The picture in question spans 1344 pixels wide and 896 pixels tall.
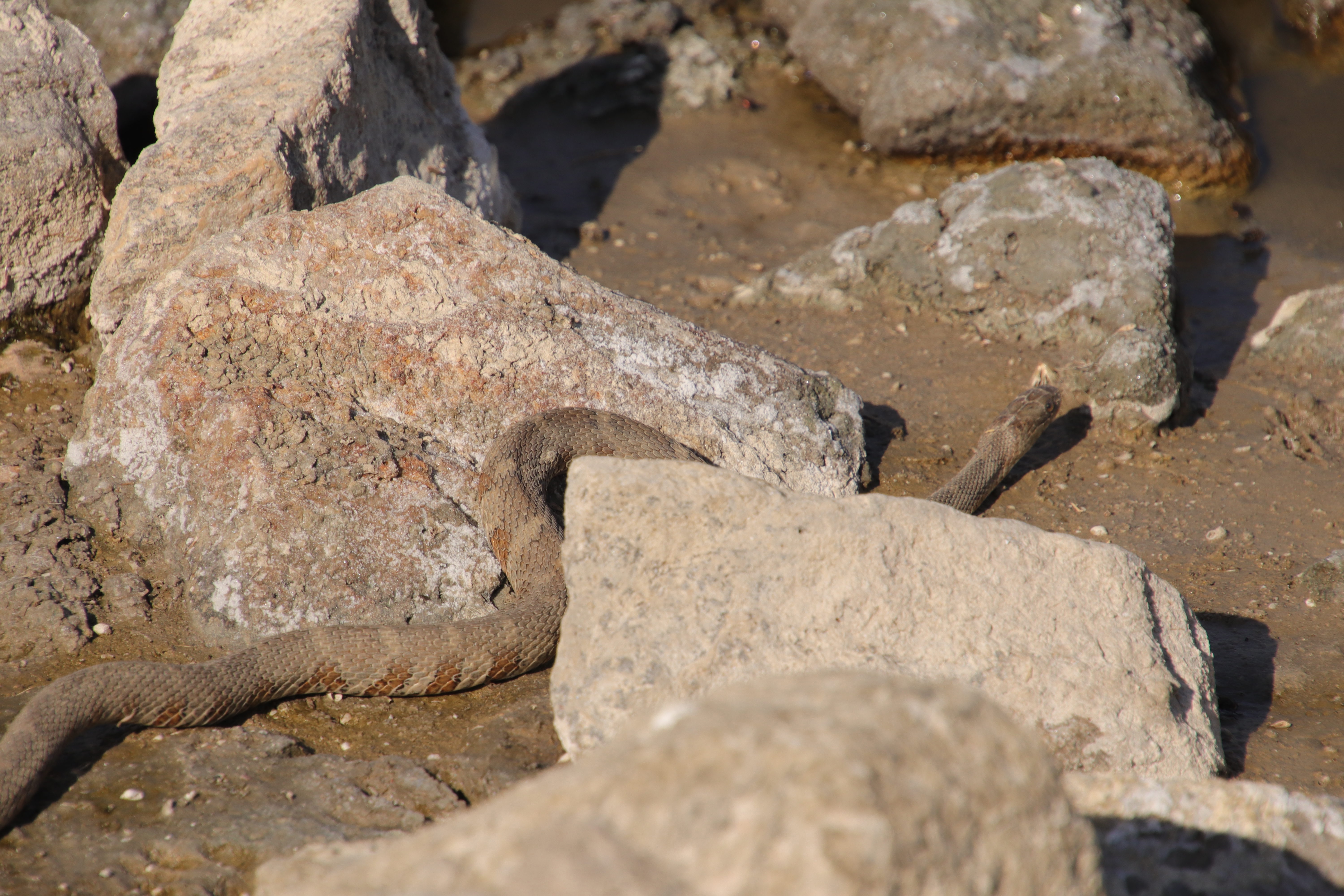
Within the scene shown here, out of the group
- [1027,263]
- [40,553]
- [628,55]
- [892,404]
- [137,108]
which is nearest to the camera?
[40,553]

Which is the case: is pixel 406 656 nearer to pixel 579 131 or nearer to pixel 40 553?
pixel 40 553

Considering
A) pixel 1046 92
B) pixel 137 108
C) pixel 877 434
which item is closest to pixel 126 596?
pixel 877 434

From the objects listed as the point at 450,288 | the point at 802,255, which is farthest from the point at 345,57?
the point at 802,255

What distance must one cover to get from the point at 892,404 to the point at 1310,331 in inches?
101

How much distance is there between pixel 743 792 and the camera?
1.37 meters

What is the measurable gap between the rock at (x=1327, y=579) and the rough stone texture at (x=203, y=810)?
323 centimetres

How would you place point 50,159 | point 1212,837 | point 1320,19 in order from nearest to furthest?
point 1212,837 < point 50,159 < point 1320,19

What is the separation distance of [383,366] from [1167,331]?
3939 mm

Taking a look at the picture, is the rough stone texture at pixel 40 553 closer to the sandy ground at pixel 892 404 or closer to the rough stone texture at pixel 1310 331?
the sandy ground at pixel 892 404

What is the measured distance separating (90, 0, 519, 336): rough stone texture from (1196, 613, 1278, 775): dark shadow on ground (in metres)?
4.04

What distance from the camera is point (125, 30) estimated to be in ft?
21.9

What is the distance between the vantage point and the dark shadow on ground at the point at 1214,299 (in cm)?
557

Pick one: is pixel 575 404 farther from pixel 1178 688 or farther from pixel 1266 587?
pixel 1266 587

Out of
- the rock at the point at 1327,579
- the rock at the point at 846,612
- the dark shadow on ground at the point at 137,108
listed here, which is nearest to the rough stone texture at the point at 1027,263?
the rock at the point at 1327,579
